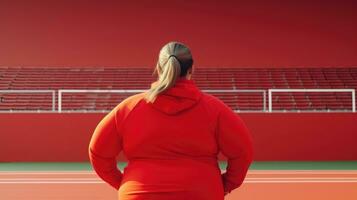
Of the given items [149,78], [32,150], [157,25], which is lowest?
[32,150]

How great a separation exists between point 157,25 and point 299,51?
11.3 feet

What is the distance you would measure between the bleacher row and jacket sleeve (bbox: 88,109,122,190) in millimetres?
12655

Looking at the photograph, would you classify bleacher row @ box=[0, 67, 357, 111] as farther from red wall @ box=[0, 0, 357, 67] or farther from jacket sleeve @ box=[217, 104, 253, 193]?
jacket sleeve @ box=[217, 104, 253, 193]

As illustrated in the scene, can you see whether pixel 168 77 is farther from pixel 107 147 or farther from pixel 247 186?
pixel 247 186

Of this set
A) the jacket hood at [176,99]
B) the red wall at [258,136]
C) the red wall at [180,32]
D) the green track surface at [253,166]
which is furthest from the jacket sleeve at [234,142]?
the red wall at [180,32]

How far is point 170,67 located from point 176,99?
0.38 feet

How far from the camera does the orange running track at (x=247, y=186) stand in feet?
19.6

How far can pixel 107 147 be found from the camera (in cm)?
257

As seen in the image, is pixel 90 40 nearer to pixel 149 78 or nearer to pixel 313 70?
pixel 149 78

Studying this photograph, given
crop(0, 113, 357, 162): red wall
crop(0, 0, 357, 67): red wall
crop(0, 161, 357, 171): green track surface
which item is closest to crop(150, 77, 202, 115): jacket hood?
crop(0, 161, 357, 171): green track surface

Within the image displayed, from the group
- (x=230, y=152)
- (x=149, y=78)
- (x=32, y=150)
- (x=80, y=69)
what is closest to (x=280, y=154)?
(x=32, y=150)

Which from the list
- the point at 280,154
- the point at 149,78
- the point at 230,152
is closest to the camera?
the point at 230,152

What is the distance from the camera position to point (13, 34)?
55.7 feet

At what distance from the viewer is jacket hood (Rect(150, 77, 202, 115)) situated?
2.43m
